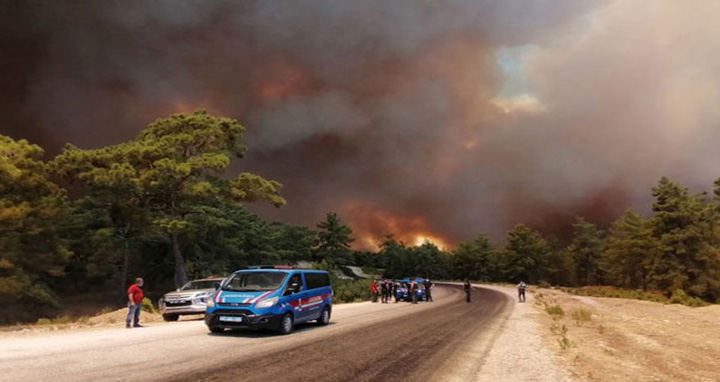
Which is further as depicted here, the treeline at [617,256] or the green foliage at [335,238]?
the green foliage at [335,238]

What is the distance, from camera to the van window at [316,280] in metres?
15.7

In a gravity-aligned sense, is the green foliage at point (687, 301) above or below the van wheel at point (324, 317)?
below

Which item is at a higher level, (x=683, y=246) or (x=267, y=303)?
(x=683, y=246)

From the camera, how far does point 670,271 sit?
61.7 m

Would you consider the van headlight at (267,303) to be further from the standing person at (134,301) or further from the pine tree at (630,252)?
the pine tree at (630,252)

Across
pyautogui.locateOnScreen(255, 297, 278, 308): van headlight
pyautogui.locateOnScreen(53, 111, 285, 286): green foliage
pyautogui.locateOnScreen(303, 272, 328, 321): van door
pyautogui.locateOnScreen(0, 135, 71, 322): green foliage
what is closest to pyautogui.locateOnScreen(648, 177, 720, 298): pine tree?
pyautogui.locateOnScreen(53, 111, 285, 286): green foliage

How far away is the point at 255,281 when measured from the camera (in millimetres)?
14188

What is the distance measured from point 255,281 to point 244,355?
4445 millimetres

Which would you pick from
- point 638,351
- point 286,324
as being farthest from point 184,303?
point 638,351

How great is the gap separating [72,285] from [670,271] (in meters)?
74.2

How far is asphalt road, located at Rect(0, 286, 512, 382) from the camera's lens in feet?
26.2

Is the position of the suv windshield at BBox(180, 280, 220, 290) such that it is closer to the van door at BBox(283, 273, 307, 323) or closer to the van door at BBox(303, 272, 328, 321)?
the van door at BBox(303, 272, 328, 321)

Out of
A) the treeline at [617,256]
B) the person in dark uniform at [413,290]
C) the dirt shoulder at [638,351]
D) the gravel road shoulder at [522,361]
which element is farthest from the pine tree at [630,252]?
the gravel road shoulder at [522,361]

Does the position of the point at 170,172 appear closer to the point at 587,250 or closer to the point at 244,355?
the point at 244,355
